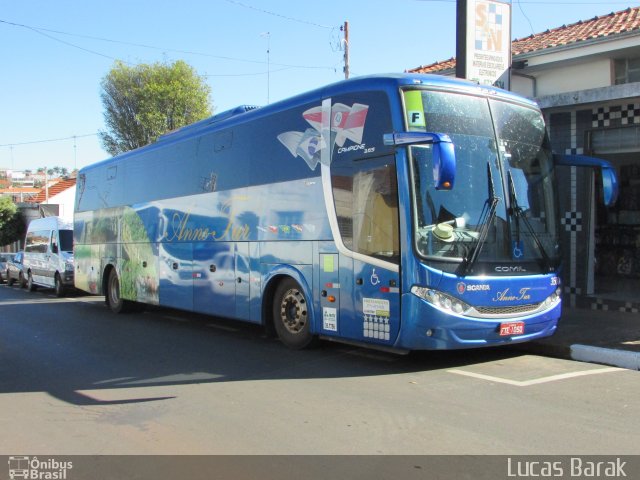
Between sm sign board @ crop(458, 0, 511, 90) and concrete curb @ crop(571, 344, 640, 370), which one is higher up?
sm sign board @ crop(458, 0, 511, 90)

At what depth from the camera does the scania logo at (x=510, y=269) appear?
22.5 feet

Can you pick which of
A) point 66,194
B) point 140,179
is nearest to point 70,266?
point 140,179

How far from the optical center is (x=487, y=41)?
436 inches

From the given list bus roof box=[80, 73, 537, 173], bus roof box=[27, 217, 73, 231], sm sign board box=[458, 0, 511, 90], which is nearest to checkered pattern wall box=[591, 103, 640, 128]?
sm sign board box=[458, 0, 511, 90]

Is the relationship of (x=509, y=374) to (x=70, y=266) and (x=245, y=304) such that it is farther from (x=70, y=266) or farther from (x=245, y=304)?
(x=70, y=266)

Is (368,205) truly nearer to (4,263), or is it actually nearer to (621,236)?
(621,236)

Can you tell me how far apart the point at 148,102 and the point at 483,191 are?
23062mm

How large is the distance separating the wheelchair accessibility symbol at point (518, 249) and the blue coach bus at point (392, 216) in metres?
0.02

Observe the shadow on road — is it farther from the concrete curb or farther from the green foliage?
the green foliage

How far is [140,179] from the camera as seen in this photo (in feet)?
41.8

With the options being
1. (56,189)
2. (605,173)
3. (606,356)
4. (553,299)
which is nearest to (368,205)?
(553,299)

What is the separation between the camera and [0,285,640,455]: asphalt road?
15.4 ft

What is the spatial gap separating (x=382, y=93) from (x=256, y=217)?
3.06 meters

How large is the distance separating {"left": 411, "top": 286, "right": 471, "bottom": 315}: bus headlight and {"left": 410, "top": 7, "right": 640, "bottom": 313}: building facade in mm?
5588
